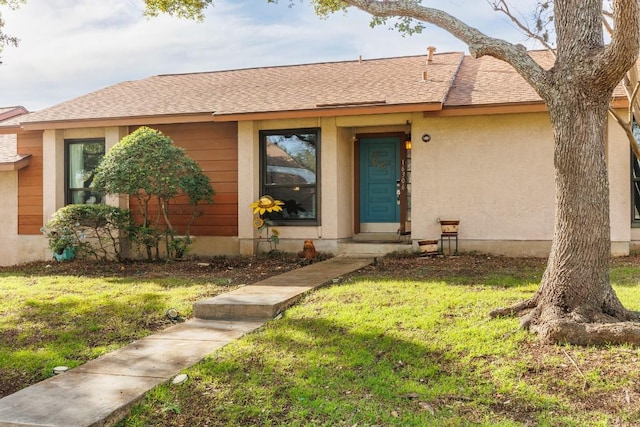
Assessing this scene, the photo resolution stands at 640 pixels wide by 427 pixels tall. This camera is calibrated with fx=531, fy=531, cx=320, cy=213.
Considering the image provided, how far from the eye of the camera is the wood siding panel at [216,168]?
37.6 ft

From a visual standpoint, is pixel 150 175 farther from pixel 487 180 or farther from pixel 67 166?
pixel 487 180

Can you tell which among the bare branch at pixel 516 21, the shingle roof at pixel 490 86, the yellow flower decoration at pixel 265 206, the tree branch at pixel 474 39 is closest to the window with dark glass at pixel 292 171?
the yellow flower decoration at pixel 265 206

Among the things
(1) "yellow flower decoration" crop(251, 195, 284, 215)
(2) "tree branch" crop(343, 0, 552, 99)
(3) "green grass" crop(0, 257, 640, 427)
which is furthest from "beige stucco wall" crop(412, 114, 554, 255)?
(2) "tree branch" crop(343, 0, 552, 99)

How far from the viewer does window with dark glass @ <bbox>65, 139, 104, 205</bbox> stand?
12203 mm

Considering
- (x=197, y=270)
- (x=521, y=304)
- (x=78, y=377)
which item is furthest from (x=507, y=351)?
(x=197, y=270)

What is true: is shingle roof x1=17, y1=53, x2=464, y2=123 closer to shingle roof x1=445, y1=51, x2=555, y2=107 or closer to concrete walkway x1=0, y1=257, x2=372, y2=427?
shingle roof x1=445, y1=51, x2=555, y2=107

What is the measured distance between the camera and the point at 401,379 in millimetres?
3811

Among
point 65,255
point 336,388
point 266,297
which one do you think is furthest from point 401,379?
point 65,255

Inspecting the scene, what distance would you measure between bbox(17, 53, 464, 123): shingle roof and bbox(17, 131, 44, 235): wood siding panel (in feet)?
2.14

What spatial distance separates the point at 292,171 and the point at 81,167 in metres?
5.12

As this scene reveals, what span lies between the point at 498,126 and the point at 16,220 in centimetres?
1120

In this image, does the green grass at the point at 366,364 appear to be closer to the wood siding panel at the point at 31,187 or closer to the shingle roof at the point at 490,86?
the shingle roof at the point at 490,86

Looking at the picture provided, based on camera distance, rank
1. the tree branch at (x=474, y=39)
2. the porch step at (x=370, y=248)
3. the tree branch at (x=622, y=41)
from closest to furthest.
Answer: the tree branch at (x=622, y=41)
the tree branch at (x=474, y=39)
the porch step at (x=370, y=248)

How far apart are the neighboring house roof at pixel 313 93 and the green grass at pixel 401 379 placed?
5.54 meters
